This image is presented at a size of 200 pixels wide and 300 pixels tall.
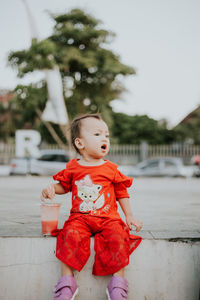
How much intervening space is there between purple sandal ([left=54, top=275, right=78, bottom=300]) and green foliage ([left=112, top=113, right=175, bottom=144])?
116 feet

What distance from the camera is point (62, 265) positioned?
1608mm

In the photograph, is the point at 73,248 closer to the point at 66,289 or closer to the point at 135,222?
the point at 66,289

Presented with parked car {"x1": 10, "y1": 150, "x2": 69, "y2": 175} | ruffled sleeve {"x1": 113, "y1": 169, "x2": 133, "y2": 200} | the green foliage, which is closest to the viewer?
ruffled sleeve {"x1": 113, "y1": 169, "x2": 133, "y2": 200}

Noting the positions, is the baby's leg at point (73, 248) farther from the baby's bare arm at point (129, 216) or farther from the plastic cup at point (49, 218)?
the baby's bare arm at point (129, 216)

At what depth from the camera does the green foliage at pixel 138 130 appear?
3734 cm

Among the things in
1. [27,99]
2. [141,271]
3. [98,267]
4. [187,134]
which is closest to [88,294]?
[98,267]

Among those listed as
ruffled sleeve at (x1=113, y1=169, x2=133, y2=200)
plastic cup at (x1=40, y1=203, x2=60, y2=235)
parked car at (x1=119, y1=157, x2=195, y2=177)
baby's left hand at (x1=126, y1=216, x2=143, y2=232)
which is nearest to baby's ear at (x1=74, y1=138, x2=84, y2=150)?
ruffled sleeve at (x1=113, y1=169, x2=133, y2=200)

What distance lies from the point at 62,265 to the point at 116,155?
14.8m

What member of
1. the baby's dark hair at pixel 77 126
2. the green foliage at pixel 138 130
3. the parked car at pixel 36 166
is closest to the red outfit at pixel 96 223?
the baby's dark hair at pixel 77 126

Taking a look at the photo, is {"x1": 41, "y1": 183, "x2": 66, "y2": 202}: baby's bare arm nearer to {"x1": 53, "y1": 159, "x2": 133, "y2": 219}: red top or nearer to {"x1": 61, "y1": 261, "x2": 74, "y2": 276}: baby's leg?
{"x1": 53, "y1": 159, "x2": 133, "y2": 219}: red top

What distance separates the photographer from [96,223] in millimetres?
1698

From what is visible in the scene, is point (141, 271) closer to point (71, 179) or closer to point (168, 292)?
point (168, 292)

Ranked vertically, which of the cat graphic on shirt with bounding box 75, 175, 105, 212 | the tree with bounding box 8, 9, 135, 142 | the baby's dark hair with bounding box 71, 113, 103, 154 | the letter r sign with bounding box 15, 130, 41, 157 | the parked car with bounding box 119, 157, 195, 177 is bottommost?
the parked car with bounding box 119, 157, 195, 177

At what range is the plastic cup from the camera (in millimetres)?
1730
